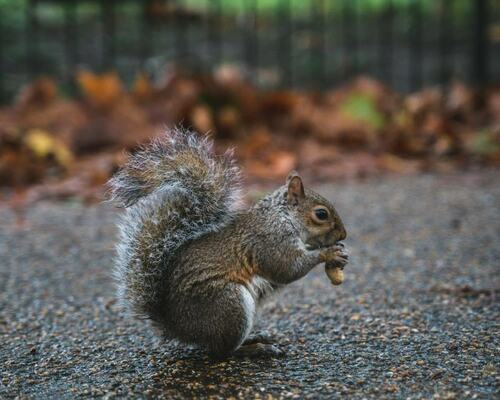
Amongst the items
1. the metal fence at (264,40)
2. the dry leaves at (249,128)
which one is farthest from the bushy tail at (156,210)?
the metal fence at (264,40)

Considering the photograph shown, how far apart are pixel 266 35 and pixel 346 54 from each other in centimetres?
114

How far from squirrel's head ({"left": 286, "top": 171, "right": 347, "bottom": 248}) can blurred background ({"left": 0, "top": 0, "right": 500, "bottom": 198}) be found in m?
2.16

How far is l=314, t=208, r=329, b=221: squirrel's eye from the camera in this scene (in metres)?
2.86

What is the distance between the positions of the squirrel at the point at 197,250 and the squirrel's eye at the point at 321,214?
0.42 feet

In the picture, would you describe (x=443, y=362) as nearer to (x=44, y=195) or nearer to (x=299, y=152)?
(x=44, y=195)

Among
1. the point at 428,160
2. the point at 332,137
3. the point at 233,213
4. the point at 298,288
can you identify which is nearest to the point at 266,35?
the point at 332,137

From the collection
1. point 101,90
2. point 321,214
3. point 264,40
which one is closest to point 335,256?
point 321,214

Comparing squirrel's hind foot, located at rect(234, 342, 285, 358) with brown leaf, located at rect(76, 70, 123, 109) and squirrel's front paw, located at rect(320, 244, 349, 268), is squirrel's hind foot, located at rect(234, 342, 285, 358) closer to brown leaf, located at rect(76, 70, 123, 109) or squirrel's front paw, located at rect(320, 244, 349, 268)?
squirrel's front paw, located at rect(320, 244, 349, 268)

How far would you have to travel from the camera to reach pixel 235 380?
2.44 meters

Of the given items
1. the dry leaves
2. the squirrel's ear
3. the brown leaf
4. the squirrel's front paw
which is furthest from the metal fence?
the squirrel's front paw

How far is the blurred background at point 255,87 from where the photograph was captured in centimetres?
620

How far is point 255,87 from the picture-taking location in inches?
304

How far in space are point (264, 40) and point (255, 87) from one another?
74.5 inches

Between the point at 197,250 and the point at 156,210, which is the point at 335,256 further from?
the point at 156,210
